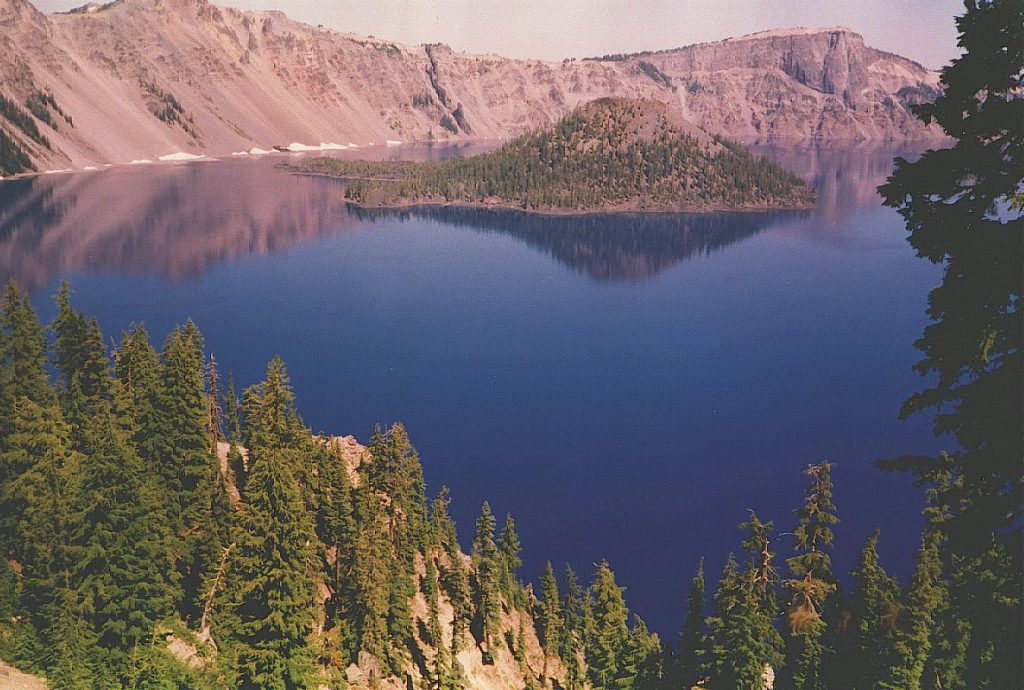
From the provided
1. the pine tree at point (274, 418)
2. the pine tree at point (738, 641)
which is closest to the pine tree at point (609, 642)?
the pine tree at point (738, 641)

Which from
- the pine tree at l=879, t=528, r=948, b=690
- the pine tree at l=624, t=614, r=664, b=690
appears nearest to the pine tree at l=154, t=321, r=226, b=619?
the pine tree at l=624, t=614, r=664, b=690

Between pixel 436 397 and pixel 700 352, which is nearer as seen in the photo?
pixel 436 397

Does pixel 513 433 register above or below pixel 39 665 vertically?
below

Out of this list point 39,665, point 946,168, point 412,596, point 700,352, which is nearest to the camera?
point 946,168

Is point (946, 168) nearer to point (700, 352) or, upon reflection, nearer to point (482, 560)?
point (482, 560)

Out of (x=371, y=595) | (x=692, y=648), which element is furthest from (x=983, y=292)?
(x=371, y=595)

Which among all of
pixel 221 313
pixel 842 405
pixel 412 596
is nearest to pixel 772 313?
pixel 842 405

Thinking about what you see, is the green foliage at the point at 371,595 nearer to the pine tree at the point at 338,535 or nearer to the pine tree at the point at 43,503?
the pine tree at the point at 338,535

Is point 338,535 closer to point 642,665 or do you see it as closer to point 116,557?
point 116,557
